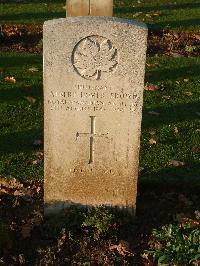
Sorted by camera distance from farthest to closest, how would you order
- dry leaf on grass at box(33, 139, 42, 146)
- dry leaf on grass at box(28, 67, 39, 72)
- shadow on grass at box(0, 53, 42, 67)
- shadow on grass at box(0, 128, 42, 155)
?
shadow on grass at box(0, 53, 42, 67)
dry leaf on grass at box(28, 67, 39, 72)
dry leaf on grass at box(33, 139, 42, 146)
shadow on grass at box(0, 128, 42, 155)

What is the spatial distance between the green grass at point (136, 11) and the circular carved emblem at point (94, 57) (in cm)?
784

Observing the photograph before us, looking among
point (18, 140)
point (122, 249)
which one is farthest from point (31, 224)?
point (18, 140)

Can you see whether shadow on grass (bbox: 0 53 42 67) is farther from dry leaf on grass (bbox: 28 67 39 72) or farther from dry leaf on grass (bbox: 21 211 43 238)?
dry leaf on grass (bbox: 21 211 43 238)

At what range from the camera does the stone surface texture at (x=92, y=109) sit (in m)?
4.45

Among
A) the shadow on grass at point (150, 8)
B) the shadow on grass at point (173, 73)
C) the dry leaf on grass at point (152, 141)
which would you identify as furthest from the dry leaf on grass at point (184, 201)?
the shadow on grass at point (150, 8)

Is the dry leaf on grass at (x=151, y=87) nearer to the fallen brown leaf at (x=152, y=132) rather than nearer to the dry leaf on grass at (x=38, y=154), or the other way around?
the fallen brown leaf at (x=152, y=132)

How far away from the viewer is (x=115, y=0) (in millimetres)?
14922

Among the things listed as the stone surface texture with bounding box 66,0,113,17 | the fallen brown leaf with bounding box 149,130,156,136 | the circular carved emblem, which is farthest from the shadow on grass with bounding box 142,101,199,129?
the circular carved emblem

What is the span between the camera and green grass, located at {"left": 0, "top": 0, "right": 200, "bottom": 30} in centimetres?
1242

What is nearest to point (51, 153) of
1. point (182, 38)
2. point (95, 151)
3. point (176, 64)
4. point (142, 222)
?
point (95, 151)

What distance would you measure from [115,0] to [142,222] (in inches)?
424

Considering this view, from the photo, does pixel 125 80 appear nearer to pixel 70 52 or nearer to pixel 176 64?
pixel 70 52

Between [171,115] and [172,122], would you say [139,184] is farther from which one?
[171,115]

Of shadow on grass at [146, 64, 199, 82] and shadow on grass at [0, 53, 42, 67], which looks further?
shadow on grass at [0, 53, 42, 67]
